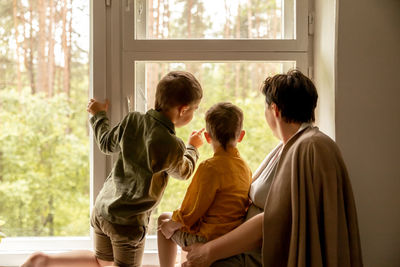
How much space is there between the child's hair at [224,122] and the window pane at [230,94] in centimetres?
32

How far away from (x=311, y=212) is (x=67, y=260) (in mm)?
951

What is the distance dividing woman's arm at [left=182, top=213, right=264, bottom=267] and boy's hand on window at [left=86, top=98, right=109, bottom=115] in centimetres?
70

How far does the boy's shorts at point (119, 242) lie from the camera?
5.72ft

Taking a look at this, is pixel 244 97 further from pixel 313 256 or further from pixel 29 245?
pixel 29 245

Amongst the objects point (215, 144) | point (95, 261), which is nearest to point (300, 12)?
point (215, 144)

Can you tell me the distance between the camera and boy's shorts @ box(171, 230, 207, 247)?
1705 millimetres

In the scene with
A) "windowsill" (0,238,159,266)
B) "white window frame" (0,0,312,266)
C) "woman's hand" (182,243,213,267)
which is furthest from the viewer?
"windowsill" (0,238,159,266)

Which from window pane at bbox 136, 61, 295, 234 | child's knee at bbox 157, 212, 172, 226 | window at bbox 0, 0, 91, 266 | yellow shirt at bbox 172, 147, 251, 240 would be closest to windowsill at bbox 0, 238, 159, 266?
window at bbox 0, 0, 91, 266

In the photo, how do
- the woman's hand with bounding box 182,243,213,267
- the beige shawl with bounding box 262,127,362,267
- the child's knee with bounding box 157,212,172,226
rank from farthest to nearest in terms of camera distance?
the child's knee with bounding box 157,212,172,226 < the woman's hand with bounding box 182,243,213,267 < the beige shawl with bounding box 262,127,362,267

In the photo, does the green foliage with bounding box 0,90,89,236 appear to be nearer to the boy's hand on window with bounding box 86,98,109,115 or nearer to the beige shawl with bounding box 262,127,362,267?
the boy's hand on window with bounding box 86,98,109,115

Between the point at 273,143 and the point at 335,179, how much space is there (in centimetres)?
59

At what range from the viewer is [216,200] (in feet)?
5.59

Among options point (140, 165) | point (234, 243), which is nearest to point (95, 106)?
point (140, 165)

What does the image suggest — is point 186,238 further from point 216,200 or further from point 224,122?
point 224,122
